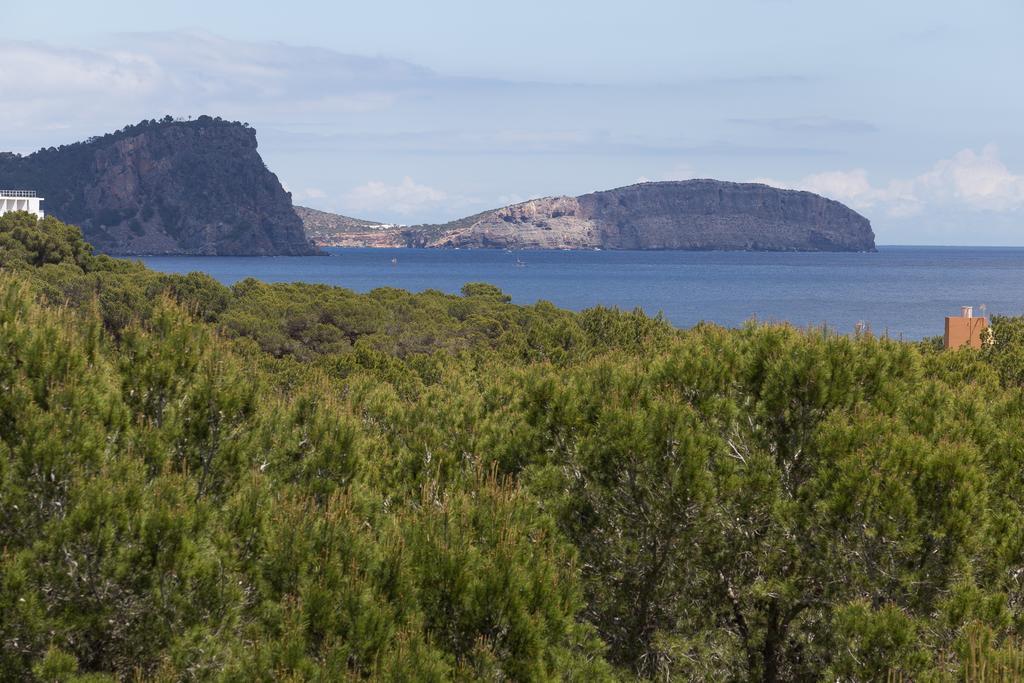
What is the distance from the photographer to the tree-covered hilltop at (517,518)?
7359 mm

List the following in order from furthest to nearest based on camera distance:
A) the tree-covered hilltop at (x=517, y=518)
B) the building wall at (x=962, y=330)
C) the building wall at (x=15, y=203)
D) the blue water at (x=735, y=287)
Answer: the blue water at (x=735, y=287) → the building wall at (x=15, y=203) → the building wall at (x=962, y=330) → the tree-covered hilltop at (x=517, y=518)

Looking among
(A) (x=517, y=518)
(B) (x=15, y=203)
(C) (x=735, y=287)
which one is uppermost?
(B) (x=15, y=203)

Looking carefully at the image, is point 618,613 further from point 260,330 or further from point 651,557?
point 260,330

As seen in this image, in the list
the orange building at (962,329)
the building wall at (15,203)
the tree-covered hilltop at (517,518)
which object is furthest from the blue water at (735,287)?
the tree-covered hilltop at (517,518)

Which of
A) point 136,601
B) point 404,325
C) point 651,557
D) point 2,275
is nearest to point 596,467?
point 651,557

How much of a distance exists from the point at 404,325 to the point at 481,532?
33.2m

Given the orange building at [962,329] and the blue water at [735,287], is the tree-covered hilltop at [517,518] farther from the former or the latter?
the blue water at [735,287]

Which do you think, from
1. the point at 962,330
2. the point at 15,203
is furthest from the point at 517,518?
the point at 15,203

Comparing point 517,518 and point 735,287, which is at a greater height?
point 517,518

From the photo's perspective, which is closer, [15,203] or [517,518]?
[517,518]

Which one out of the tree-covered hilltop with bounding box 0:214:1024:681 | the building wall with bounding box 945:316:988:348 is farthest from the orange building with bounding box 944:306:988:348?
the tree-covered hilltop with bounding box 0:214:1024:681

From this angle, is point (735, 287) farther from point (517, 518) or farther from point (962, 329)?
point (517, 518)

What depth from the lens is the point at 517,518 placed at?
8656mm

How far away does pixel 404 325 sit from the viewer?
4138cm
